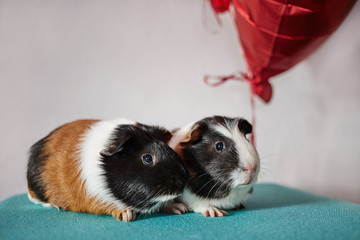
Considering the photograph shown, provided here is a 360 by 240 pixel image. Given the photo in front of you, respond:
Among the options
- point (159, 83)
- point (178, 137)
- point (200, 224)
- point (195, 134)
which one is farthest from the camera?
point (159, 83)

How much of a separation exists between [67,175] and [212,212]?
1.97 feet

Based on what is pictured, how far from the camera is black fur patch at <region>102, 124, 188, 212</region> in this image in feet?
4.17

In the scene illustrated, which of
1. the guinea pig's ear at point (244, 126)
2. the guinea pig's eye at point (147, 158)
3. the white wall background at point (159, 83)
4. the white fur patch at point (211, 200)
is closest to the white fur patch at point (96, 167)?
the guinea pig's eye at point (147, 158)

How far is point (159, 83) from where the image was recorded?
2594 millimetres

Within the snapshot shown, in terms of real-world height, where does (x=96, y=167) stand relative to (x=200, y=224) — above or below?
above

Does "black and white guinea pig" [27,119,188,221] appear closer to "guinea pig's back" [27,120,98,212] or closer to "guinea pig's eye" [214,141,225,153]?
"guinea pig's back" [27,120,98,212]

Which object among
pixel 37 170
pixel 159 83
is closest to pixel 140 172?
pixel 37 170

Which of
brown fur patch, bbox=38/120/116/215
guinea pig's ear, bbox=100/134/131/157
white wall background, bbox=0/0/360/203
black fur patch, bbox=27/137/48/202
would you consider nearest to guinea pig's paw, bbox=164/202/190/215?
brown fur patch, bbox=38/120/116/215

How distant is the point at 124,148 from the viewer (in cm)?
133

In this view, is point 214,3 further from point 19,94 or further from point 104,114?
point 19,94

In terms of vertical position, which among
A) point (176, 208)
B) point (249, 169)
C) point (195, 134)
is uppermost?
point (195, 134)

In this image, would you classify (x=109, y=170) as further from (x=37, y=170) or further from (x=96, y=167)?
(x=37, y=170)

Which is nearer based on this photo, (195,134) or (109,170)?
(109,170)

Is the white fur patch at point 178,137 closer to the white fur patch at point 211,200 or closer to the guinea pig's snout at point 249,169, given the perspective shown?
the white fur patch at point 211,200
